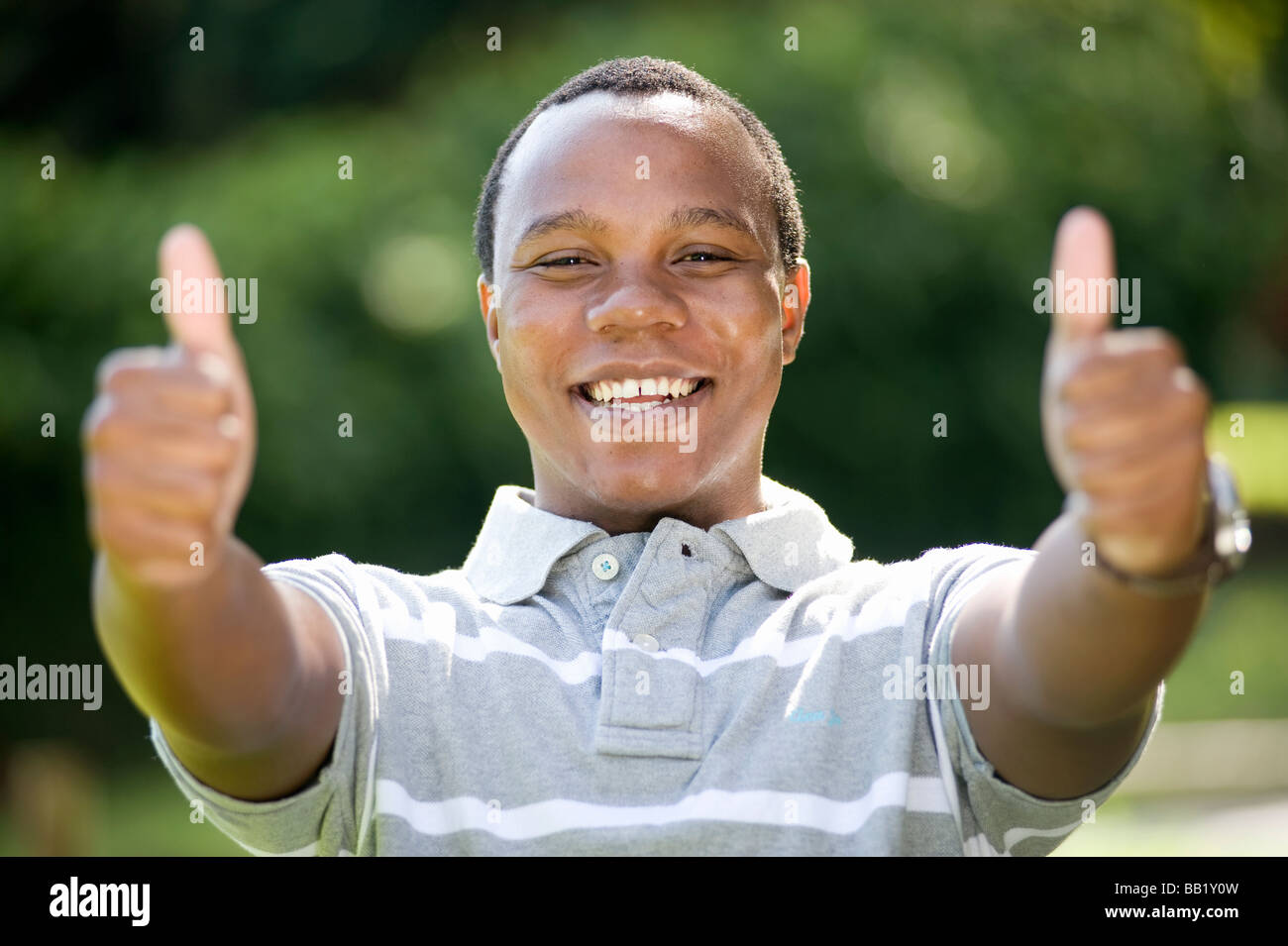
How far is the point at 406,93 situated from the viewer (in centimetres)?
712

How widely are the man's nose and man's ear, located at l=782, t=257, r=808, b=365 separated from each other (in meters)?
0.30

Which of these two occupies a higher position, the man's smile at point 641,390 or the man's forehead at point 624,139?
the man's forehead at point 624,139

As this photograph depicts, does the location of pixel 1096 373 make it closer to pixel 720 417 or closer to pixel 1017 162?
pixel 720 417

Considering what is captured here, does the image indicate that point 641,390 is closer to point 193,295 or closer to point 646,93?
point 646,93

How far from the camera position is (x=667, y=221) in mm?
1906

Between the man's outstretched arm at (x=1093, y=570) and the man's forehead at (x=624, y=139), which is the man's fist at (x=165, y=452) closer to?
the man's outstretched arm at (x=1093, y=570)

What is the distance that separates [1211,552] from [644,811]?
677 mm

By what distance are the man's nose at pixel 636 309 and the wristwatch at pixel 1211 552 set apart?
2.40 feet

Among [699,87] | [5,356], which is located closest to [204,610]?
[699,87]

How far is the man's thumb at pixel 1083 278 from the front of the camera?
1194 millimetres

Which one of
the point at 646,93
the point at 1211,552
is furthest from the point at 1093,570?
the point at 646,93

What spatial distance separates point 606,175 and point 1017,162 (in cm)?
543

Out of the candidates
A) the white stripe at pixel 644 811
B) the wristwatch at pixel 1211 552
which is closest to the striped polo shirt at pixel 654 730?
the white stripe at pixel 644 811

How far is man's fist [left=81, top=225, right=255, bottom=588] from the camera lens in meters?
1.17
